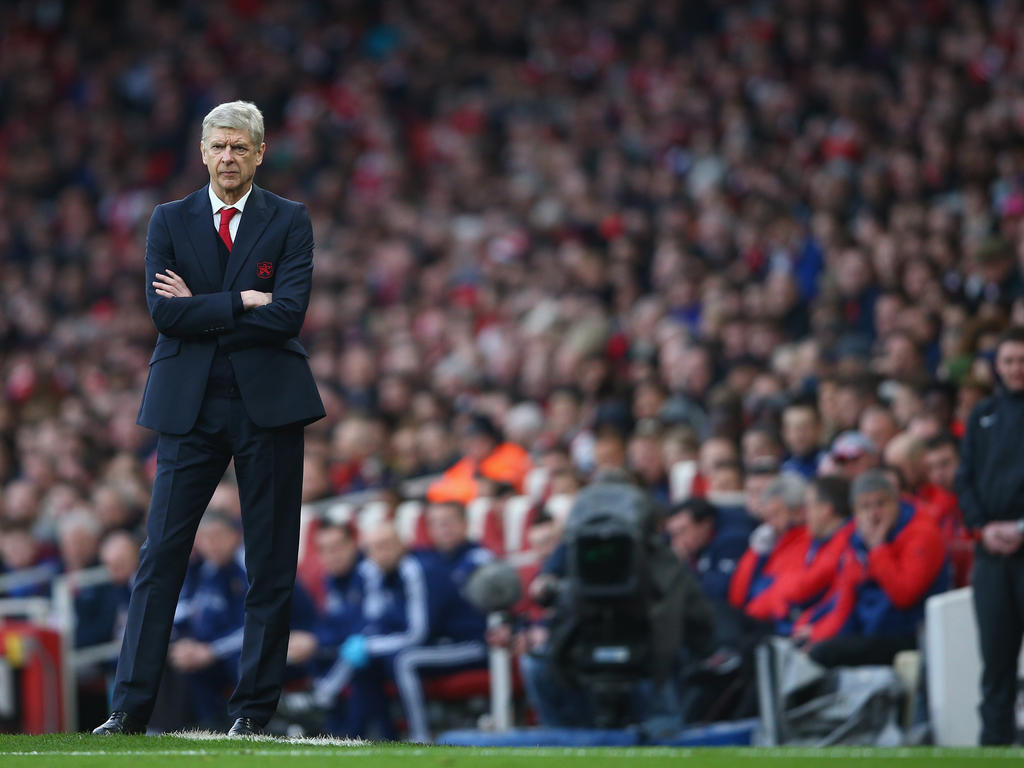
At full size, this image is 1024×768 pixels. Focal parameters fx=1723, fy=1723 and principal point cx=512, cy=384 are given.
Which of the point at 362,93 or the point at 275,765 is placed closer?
the point at 275,765

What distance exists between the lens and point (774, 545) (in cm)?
947

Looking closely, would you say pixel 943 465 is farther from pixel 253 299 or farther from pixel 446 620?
pixel 253 299

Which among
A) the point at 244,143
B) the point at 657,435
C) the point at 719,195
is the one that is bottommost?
the point at 657,435

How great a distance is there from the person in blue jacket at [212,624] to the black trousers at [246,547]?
514cm

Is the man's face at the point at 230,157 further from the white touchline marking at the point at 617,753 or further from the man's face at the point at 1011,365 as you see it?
the man's face at the point at 1011,365

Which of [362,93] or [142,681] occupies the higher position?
[362,93]

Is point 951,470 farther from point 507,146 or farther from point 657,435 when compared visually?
point 507,146

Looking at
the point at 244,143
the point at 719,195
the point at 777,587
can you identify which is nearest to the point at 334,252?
the point at 719,195

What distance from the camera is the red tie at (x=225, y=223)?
574 cm

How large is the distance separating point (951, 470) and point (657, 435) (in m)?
2.40

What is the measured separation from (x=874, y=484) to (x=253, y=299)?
3.89 m

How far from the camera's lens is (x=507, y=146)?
59.9 ft

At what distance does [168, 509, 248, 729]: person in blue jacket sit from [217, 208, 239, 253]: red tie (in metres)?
5.37

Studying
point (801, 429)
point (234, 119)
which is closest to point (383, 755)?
point (234, 119)
